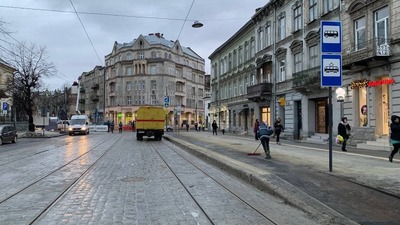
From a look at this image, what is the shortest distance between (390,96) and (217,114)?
38.9 m

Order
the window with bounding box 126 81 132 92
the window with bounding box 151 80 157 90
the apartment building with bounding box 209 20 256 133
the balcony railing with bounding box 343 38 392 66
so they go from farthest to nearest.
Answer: the window with bounding box 126 81 132 92 → the window with bounding box 151 80 157 90 → the apartment building with bounding box 209 20 256 133 → the balcony railing with bounding box 343 38 392 66

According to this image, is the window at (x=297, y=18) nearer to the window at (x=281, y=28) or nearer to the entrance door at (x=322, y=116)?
the window at (x=281, y=28)

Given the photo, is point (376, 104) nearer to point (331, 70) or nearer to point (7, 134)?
point (331, 70)

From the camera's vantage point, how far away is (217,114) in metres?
57.7

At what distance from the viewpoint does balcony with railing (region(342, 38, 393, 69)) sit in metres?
19.3

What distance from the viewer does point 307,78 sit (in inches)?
1071

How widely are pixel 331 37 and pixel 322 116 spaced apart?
61.1 feet

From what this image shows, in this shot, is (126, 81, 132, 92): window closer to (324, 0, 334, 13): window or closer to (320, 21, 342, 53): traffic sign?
(324, 0, 334, 13): window

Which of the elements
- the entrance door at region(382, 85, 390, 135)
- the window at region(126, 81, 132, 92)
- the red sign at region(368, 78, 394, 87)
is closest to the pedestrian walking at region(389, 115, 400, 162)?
the red sign at region(368, 78, 394, 87)

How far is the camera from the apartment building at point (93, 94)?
103 meters

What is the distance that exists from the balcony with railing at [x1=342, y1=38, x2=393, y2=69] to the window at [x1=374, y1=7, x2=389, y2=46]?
2 cm

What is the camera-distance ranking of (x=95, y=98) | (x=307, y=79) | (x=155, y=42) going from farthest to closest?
(x=95, y=98) < (x=155, y=42) < (x=307, y=79)

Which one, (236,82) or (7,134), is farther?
(236,82)

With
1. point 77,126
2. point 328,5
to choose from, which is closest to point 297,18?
point 328,5
